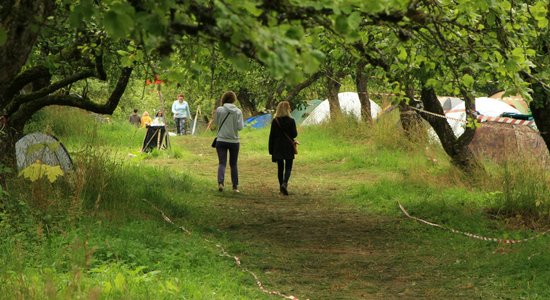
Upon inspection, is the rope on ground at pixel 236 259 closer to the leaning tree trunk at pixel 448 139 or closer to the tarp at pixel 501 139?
the leaning tree trunk at pixel 448 139

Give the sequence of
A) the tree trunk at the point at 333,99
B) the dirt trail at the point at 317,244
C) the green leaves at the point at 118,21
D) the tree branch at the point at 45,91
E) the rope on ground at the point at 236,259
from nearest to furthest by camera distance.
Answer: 1. the green leaves at the point at 118,21
2. the rope on ground at the point at 236,259
3. the dirt trail at the point at 317,244
4. the tree branch at the point at 45,91
5. the tree trunk at the point at 333,99

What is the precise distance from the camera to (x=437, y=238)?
33.6 feet

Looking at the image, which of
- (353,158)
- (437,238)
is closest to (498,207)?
(437,238)

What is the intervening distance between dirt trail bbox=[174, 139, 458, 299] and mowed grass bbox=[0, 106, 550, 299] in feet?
0.07

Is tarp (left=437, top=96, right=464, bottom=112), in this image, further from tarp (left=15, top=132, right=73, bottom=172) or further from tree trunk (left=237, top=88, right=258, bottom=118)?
tarp (left=15, top=132, right=73, bottom=172)

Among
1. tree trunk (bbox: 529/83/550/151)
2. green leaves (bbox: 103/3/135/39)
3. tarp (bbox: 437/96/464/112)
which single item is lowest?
tree trunk (bbox: 529/83/550/151)

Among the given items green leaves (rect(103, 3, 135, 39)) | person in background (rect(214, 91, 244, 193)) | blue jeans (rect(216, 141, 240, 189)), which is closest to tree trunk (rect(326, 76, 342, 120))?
blue jeans (rect(216, 141, 240, 189))

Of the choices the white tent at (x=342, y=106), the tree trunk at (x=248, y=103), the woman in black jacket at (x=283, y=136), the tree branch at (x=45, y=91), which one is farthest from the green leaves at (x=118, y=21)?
the tree trunk at (x=248, y=103)

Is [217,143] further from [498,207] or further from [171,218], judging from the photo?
[498,207]

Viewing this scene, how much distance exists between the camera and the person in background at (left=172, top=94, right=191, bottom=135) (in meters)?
30.7

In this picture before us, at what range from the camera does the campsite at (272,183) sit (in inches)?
158

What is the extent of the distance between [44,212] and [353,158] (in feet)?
39.1

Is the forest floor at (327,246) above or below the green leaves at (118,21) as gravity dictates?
below

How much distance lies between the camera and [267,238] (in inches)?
407
